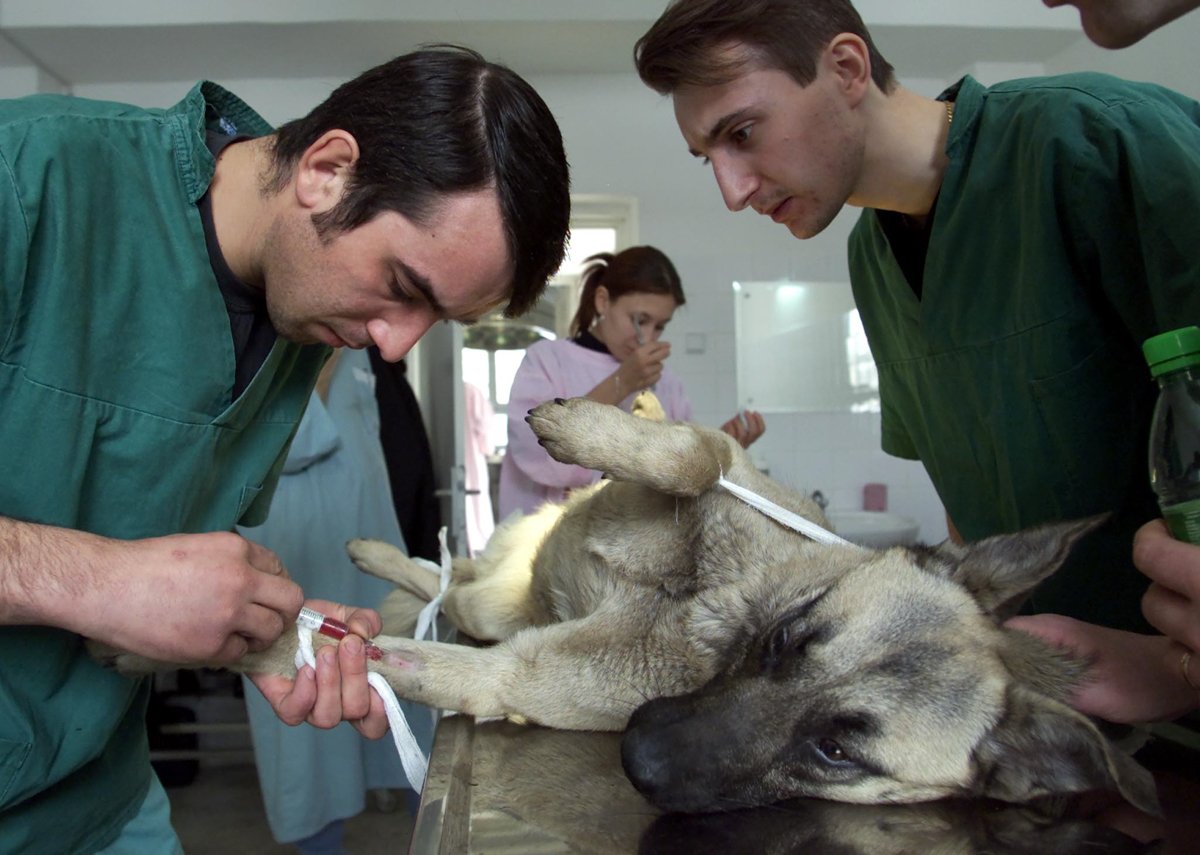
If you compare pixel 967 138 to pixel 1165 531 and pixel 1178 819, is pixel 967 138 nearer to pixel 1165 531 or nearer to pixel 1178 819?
pixel 1165 531

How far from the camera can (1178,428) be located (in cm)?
88

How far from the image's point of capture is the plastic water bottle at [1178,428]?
0.83 m

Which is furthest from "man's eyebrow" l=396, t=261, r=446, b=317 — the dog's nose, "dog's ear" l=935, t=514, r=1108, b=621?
"dog's ear" l=935, t=514, r=1108, b=621

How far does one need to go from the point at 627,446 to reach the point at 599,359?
173 cm

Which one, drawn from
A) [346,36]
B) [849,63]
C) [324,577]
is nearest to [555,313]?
[346,36]

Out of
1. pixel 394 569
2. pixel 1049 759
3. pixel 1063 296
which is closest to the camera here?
pixel 1049 759

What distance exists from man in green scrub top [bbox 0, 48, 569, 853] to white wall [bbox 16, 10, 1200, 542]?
3613mm

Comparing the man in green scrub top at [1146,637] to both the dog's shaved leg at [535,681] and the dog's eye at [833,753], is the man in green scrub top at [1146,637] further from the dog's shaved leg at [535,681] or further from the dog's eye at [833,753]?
the dog's shaved leg at [535,681]

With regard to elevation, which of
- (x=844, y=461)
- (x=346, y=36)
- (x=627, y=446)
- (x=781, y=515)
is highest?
(x=346, y=36)

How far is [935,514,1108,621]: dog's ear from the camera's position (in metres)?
1.21

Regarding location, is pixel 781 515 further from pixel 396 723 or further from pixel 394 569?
pixel 394 569

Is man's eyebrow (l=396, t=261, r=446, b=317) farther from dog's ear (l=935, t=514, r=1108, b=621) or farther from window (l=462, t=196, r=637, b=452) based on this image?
window (l=462, t=196, r=637, b=452)

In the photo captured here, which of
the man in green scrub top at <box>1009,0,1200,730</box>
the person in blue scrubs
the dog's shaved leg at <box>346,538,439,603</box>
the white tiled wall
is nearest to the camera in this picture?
the man in green scrub top at <box>1009,0,1200,730</box>

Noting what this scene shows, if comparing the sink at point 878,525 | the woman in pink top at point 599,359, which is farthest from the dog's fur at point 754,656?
the sink at point 878,525
